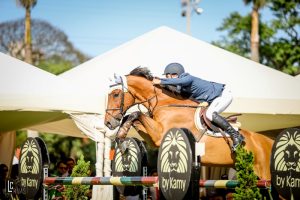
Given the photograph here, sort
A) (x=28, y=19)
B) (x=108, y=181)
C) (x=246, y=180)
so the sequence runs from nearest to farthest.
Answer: (x=246, y=180) < (x=108, y=181) < (x=28, y=19)

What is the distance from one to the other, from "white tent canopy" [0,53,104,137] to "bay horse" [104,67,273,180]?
1.40 m

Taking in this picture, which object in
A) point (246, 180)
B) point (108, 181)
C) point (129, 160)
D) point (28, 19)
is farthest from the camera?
point (28, 19)

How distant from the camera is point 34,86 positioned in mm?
8750

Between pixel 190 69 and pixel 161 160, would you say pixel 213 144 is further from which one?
pixel 190 69

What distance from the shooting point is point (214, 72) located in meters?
10.7

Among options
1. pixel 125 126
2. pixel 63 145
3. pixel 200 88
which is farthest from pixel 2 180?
pixel 63 145

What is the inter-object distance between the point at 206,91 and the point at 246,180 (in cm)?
244

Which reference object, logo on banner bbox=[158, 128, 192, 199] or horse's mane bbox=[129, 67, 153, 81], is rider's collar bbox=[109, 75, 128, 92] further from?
logo on banner bbox=[158, 128, 192, 199]

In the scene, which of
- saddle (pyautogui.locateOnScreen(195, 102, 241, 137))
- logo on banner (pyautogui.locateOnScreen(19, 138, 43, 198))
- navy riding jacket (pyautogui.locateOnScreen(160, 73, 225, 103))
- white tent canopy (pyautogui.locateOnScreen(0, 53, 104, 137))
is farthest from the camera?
white tent canopy (pyautogui.locateOnScreen(0, 53, 104, 137))

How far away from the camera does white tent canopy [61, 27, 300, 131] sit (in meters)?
9.83

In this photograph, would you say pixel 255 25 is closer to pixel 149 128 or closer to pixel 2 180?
pixel 2 180

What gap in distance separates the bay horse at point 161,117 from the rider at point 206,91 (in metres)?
0.16

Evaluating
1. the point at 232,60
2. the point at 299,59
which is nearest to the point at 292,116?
the point at 232,60

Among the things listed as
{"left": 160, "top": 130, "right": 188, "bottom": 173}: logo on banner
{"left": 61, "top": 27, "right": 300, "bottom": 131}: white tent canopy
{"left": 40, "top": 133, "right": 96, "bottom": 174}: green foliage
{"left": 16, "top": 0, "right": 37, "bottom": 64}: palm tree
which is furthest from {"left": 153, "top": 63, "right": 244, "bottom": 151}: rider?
{"left": 16, "top": 0, "right": 37, "bottom": 64}: palm tree
